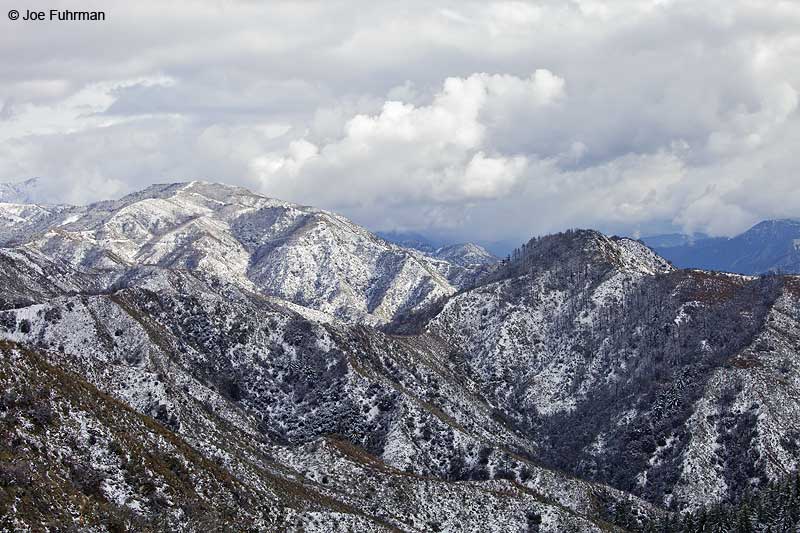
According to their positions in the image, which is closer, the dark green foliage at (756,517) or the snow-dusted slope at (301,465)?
the snow-dusted slope at (301,465)

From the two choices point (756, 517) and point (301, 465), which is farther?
point (301, 465)

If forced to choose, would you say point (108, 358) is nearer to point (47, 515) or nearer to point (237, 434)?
point (237, 434)

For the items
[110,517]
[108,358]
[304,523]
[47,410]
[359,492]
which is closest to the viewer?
[110,517]

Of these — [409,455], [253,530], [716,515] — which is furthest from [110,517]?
[716,515]

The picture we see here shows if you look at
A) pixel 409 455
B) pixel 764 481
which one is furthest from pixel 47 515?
pixel 764 481

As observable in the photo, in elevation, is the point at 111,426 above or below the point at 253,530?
above

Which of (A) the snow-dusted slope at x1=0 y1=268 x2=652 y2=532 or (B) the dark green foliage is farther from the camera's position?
(B) the dark green foliage

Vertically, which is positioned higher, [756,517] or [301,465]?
[301,465]

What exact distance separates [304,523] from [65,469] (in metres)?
45.4

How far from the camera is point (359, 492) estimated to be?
160625mm

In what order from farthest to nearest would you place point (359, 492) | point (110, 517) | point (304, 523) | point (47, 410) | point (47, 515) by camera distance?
point (359, 492)
point (304, 523)
point (47, 410)
point (110, 517)
point (47, 515)

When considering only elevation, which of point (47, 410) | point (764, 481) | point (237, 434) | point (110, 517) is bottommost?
point (764, 481)

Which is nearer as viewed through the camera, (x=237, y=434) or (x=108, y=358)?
(x=237, y=434)

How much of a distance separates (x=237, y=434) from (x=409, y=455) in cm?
4386
